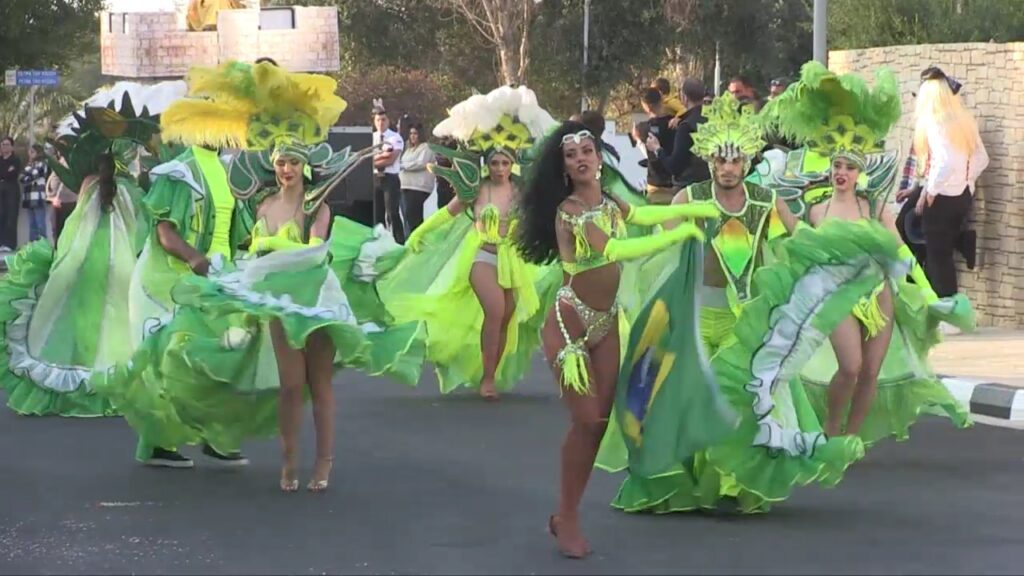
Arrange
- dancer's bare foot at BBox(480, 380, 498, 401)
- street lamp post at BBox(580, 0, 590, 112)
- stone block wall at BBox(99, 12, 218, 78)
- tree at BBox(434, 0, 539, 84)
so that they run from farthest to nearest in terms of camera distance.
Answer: street lamp post at BBox(580, 0, 590, 112), tree at BBox(434, 0, 539, 84), stone block wall at BBox(99, 12, 218, 78), dancer's bare foot at BBox(480, 380, 498, 401)

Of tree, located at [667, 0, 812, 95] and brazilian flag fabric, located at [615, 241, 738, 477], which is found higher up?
tree, located at [667, 0, 812, 95]

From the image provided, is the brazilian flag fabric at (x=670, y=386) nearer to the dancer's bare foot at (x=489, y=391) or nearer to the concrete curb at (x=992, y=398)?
the concrete curb at (x=992, y=398)

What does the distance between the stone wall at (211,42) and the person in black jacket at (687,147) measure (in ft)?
65.6

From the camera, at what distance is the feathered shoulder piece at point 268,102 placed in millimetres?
9430

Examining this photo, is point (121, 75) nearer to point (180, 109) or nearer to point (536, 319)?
point (536, 319)

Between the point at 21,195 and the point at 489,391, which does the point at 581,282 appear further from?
the point at 21,195

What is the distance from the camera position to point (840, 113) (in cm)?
976

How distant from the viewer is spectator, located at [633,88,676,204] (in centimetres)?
1602

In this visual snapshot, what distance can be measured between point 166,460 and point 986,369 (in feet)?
19.8

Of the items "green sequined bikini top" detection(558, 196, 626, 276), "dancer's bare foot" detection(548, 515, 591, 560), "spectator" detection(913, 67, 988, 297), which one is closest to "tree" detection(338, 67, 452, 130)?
"spectator" detection(913, 67, 988, 297)

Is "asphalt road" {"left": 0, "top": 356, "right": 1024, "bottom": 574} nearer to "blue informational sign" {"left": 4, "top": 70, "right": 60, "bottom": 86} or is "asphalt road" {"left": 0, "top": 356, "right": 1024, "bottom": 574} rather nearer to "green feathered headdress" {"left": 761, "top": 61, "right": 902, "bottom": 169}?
"green feathered headdress" {"left": 761, "top": 61, "right": 902, "bottom": 169}

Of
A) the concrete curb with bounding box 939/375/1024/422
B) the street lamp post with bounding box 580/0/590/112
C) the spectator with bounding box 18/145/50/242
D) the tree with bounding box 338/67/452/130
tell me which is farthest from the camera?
the tree with bounding box 338/67/452/130

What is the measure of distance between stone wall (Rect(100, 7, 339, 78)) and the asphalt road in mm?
24204

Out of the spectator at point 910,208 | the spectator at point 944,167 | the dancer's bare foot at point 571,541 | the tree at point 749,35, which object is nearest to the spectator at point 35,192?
the spectator at point 910,208
